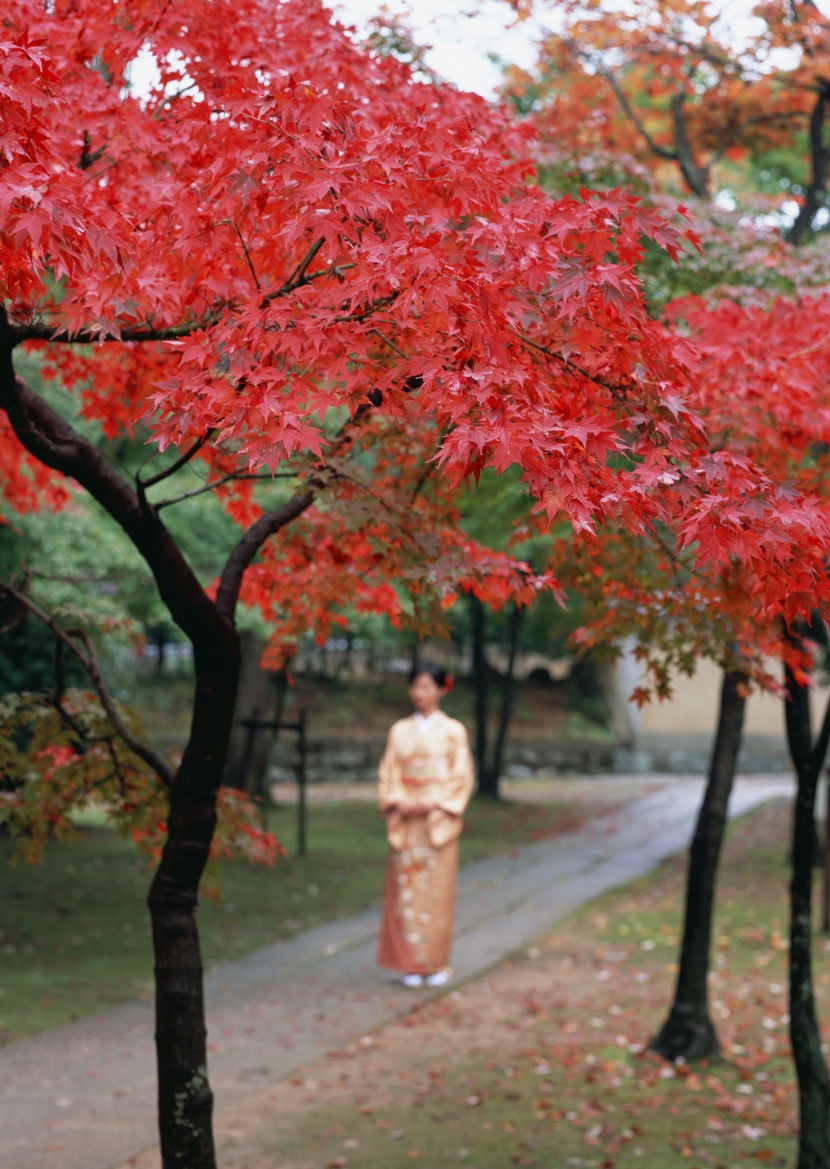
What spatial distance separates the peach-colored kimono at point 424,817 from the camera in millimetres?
9102

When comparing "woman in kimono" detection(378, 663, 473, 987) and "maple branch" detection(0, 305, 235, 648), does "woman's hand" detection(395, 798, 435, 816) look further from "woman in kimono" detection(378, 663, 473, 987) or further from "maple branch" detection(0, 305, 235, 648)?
"maple branch" detection(0, 305, 235, 648)

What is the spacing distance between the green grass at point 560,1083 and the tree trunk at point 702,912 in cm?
14

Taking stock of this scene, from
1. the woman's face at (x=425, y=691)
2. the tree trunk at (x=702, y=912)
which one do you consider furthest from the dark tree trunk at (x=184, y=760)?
the woman's face at (x=425, y=691)

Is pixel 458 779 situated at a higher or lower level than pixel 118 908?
higher

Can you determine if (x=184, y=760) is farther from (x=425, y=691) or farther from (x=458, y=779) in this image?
(x=458, y=779)

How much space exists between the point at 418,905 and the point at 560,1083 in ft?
7.84

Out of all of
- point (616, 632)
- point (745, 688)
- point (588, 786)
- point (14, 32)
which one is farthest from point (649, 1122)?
point (588, 786)

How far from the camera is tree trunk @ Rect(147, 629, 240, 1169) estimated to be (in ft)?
14.1

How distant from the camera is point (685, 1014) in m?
7.23

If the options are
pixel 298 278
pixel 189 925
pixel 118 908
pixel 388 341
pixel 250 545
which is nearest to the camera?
pixel 388 341

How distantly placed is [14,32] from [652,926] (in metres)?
9.13

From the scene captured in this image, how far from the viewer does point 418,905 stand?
902cm

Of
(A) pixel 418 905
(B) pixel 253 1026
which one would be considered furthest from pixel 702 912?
(B) pixel 253 1026

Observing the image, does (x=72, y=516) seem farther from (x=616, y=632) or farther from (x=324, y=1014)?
(x=616, y=632)
